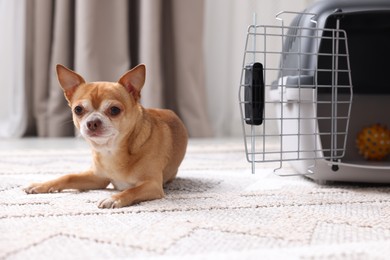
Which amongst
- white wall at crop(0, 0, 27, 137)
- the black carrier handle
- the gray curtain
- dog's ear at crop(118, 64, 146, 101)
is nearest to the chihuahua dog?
dog's ear at crop(118, 64, 146, 101)

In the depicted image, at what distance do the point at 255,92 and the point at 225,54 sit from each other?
6.53ft

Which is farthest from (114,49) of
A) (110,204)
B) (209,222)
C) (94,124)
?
(209,222)

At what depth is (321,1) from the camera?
1.58m

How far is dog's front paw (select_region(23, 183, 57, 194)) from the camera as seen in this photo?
1.38 meters

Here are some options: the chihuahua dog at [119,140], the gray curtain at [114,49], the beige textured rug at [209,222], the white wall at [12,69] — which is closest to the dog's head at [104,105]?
the chihuahua dog at [119,140]

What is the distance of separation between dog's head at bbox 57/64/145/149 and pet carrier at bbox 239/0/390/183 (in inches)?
12.7

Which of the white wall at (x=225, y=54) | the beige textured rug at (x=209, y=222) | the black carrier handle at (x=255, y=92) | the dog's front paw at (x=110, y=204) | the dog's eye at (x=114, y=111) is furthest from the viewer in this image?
the white wall at (x=225, y=54)

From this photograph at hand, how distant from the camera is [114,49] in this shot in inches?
122

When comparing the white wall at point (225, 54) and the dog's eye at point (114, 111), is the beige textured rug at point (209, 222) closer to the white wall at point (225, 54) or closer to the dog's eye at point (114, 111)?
the dog's eye at point (114, 111)

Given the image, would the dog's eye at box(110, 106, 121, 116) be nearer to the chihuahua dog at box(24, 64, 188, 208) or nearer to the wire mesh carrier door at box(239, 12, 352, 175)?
the chihuahua dog at box(24, 64, 188, 208)

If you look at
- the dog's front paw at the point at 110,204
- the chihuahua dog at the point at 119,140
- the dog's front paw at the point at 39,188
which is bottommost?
the dog's front paw at the point at 39,188

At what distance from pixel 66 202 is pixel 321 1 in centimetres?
96

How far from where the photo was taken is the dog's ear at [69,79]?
4.41 ft

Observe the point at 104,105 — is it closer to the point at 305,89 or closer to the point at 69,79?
the point at 69,79
